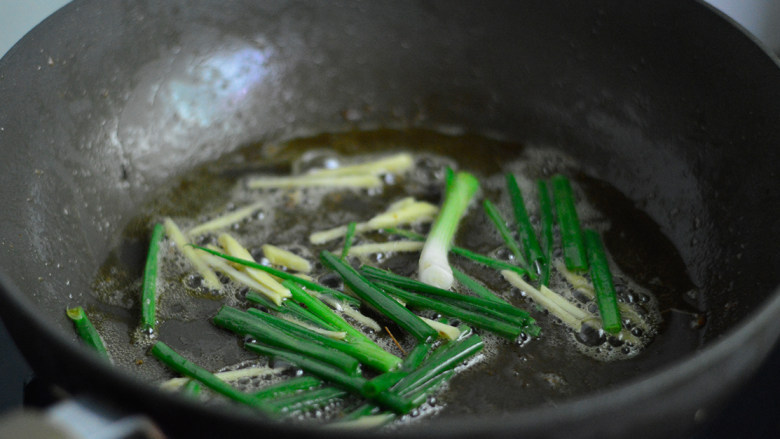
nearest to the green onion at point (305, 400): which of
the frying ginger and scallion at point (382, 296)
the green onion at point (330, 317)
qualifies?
the frying ginger and scallion at point (382, 296)

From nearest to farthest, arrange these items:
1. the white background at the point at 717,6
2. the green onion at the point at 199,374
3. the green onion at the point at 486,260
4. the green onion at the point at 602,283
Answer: the green onion at the point at 199,374 → the green onion at the point at 602,283 → the green onion at the point at 486,260 → the white background at the point at 717,6

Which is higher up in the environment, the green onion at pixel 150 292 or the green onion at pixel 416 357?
the green onion at pixel 150 292

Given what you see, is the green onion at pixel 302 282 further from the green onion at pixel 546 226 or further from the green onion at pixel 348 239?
the green onion at pixel 546 226

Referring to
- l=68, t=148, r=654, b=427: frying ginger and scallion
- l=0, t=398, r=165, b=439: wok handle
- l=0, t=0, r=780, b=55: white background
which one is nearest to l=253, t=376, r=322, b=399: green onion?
l=68, t=148, r=654, b=427: frying ginger and scallion

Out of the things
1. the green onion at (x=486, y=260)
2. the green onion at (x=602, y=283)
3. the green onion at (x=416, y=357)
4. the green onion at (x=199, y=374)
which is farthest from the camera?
the green onion at (x=486, y=260)

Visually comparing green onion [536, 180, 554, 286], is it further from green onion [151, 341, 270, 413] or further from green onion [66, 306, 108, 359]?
green onion [66, 306, 108, 359]

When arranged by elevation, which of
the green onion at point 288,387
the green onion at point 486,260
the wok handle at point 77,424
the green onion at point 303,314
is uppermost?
the green onion at point 486,260

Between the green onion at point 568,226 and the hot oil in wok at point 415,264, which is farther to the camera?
the green onion at point 568,226

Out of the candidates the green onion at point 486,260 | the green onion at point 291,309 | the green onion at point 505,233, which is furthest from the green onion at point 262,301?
the green onion at point 505,233
